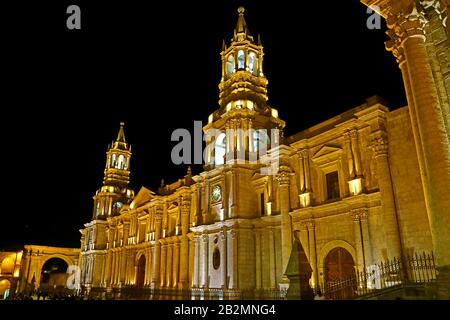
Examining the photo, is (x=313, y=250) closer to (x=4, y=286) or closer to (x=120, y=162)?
(x=120, y=162)

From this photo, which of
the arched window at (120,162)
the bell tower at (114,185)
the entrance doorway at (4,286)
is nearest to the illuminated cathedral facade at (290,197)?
the bell tower at (114,185)

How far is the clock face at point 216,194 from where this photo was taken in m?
27.0

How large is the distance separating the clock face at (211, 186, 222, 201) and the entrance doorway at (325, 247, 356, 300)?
10.4m

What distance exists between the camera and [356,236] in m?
17.5

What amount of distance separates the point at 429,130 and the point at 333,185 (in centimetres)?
1116

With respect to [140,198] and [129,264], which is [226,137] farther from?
[129,264]

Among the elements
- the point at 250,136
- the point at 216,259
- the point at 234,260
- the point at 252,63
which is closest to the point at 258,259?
the point at 234,260

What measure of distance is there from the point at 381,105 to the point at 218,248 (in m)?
15.3

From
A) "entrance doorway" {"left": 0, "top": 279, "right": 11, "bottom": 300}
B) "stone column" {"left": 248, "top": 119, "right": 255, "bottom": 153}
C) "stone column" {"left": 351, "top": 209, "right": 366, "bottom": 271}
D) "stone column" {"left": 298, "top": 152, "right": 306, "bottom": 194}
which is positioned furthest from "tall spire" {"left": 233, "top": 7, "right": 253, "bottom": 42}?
"entrance doorway" {"left": 0, "top": 279, "right": 11, "bottom": 300}

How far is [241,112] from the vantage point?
26.9m

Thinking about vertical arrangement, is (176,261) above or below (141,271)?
above

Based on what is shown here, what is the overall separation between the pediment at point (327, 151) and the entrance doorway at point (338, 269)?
547cm

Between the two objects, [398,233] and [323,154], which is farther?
[323,154]

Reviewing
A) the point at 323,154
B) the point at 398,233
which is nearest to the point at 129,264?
the point at 323,154
